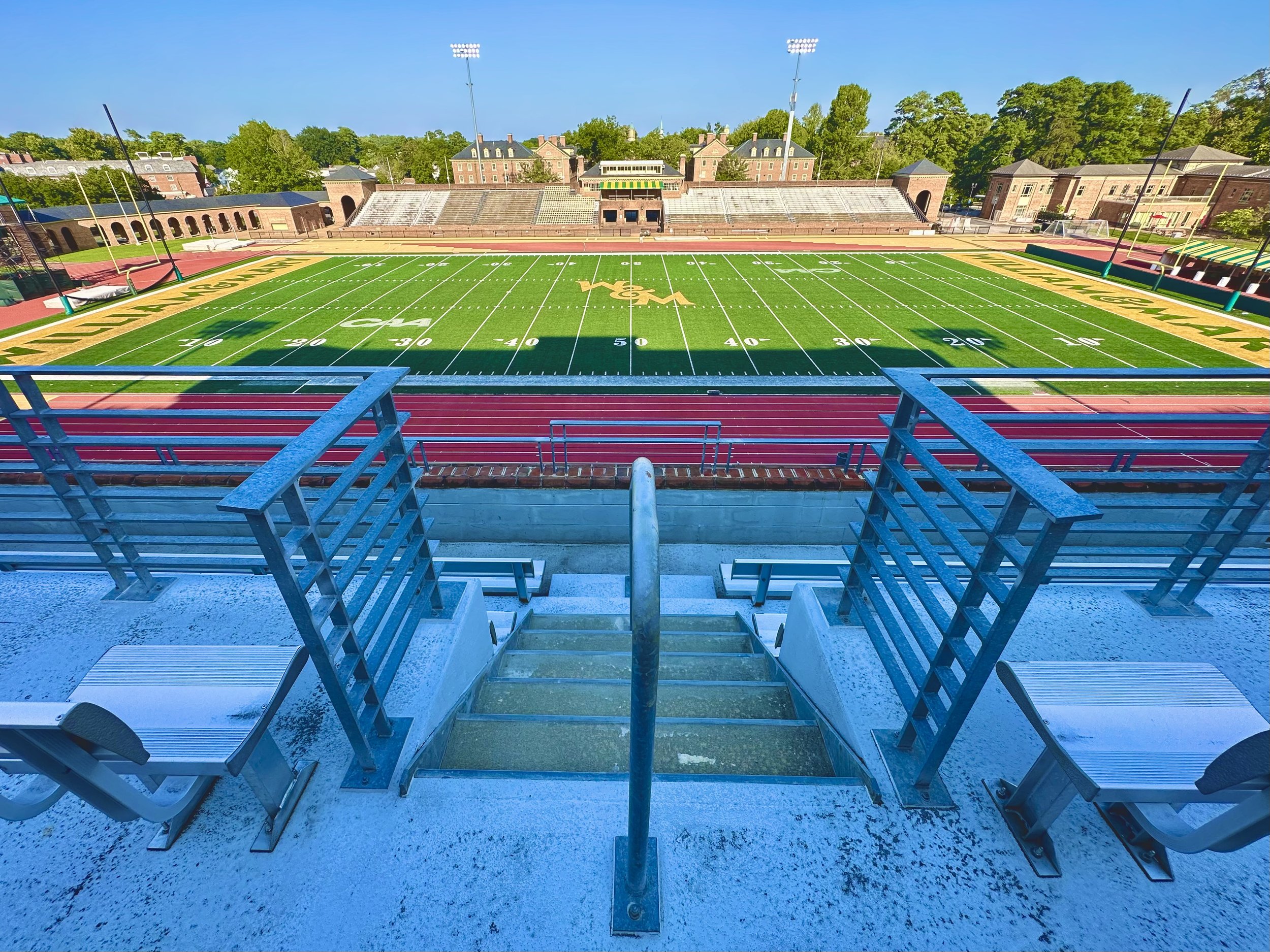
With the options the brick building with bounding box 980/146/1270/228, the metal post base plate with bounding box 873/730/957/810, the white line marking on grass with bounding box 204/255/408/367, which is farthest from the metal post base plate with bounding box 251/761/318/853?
the brick building with bounding box 980/146/1270/228

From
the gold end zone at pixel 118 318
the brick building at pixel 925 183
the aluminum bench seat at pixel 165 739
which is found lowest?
the gold end zone at pixel 118 318

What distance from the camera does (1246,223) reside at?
39531mm

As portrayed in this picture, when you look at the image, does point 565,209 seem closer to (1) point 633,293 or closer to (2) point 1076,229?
(1) point 633,293

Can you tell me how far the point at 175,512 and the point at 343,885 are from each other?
790 centimetres

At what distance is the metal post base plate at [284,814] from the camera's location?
9.23 feet

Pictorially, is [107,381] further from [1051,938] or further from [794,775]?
[1051,938]

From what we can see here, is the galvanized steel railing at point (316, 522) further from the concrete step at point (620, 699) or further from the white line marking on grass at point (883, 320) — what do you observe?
the white line marking on grass at point (883, 320)

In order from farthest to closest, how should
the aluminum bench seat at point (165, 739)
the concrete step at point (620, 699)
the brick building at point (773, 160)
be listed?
1. the brick building at point (773, 160)
2. the concrete step at point (620, 699)
3. the aluminum bench seat at point (165, 739)

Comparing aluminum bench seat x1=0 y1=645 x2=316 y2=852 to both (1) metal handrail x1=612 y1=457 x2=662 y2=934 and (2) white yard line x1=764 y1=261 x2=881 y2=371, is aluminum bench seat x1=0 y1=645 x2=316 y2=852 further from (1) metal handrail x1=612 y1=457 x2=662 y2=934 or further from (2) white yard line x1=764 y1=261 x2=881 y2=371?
(2) white yard line x1=764 y1=261 x2=881 y2=371

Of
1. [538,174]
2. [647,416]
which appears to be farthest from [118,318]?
[538,174]

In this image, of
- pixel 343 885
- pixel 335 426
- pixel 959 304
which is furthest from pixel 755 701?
pixel 959 304

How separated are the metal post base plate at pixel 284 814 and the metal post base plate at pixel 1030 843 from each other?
3978 mm

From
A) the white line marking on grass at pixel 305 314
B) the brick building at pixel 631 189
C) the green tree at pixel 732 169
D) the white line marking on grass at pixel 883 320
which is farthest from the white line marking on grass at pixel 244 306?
the green tree at pixel 732 169

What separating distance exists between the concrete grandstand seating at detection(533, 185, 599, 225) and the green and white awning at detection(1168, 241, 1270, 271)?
40.5m
